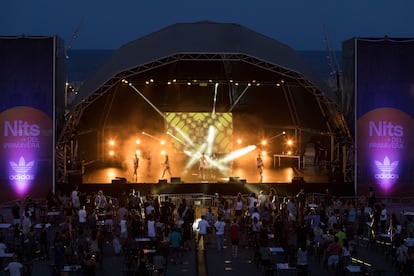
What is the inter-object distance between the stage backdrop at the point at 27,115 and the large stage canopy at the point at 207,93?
74 cm

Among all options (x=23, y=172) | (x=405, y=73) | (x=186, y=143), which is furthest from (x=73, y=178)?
(x=405, y=73)

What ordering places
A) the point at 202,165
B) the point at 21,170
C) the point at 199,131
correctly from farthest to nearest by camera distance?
the point at 199,131, the point at 202,165, the point at 21,170

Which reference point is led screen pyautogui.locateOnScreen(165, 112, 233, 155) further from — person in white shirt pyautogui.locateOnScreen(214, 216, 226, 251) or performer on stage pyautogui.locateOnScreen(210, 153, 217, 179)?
person in white shirt pyautogui.locateOnScreen(214, 216, 226, 251)

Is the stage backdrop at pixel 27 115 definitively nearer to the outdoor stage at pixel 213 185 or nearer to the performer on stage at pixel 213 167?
the outdoor stage at pixel 213 185

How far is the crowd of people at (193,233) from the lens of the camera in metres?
16.5

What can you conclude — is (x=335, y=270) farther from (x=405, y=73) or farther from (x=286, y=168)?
(x=286, y=168)

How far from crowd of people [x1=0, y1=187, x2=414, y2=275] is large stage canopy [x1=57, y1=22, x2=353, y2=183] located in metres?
4.96

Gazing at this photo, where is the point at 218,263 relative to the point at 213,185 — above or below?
below

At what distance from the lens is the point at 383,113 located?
2708cm

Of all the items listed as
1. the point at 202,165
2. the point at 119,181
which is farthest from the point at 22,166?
the point at 202,165

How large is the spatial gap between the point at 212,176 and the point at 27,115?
7.57m

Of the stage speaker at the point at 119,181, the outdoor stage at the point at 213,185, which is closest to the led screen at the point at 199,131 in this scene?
the outdoor stage at the point at 213,185

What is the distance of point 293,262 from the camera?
1706cm

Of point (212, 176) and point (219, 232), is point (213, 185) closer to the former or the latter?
point (212, 176)
